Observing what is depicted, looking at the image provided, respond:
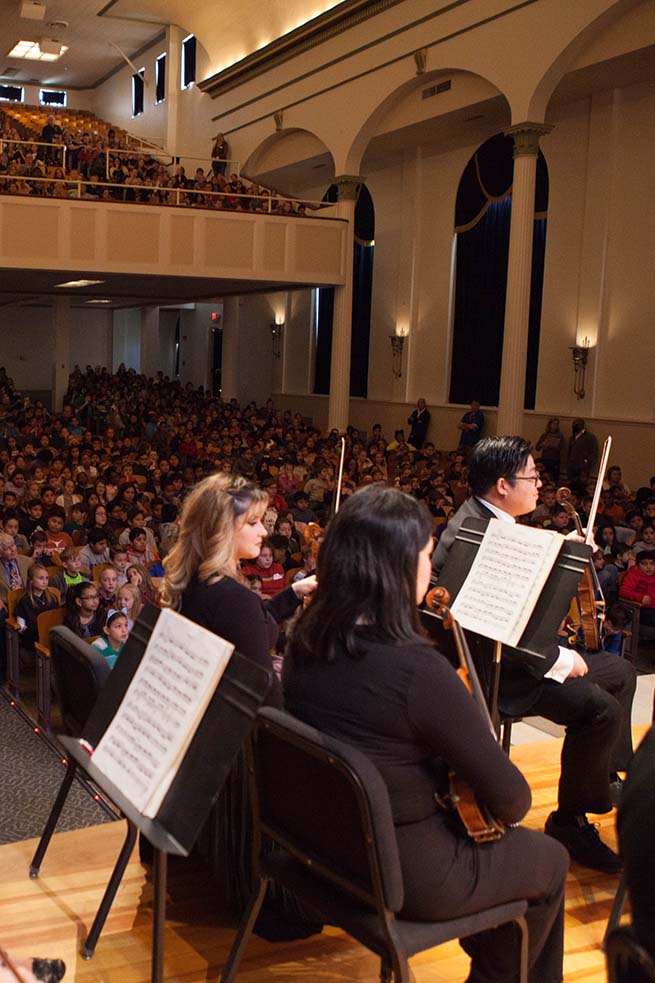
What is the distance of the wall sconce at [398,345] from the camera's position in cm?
1900

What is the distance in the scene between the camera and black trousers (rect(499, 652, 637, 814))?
134 inches

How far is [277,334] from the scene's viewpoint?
23.3m

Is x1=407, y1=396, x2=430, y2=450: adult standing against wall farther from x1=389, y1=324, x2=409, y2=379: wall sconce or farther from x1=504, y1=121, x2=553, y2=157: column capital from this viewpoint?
x1=504, y1=121, x2=553, y2=157: column capital

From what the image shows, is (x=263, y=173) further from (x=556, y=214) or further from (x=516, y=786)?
(x=516, y=786)

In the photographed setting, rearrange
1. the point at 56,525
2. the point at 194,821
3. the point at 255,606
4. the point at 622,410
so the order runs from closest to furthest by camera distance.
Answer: the point at 194,821, the point at 255,606, the point at 56,525, the point at 622,410

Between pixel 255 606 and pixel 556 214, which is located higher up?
pixel 556 214

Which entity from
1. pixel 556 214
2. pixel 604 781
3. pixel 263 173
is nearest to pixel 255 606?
pixel 604 781

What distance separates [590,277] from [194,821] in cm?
1374

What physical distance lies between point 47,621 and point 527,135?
9.46 meters

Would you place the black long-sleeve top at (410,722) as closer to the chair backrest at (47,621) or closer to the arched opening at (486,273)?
Answer: the chair backrest at (47,621)

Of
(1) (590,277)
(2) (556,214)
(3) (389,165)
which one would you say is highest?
(3) (389,165)

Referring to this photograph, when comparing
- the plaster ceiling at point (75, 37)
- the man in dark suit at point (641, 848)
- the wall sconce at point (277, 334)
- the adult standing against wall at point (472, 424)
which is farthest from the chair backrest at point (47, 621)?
the plaster ceiling at point (75, 37)

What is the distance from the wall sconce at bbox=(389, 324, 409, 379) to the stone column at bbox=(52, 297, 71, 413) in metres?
6.63

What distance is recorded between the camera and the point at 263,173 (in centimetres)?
2064
